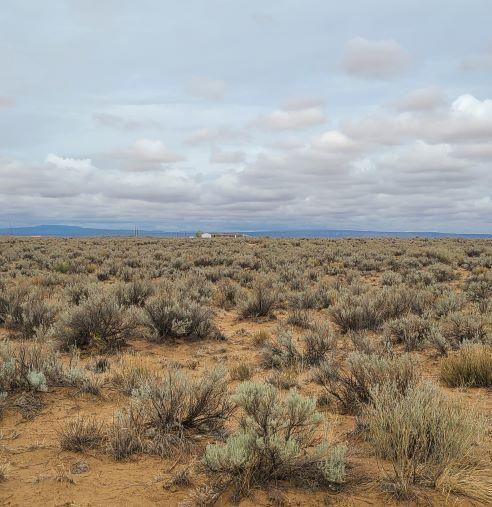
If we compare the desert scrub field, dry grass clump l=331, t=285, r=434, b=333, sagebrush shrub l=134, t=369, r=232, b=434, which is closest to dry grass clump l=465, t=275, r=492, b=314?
dry grass clump l=331, t=285, r=434, b=333

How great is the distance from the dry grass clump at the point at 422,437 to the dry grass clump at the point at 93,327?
5.31 metres

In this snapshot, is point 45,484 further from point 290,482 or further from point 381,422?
point 381,422

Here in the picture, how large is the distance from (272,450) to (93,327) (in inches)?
210

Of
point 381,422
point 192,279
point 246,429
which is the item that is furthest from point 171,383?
point 192,279

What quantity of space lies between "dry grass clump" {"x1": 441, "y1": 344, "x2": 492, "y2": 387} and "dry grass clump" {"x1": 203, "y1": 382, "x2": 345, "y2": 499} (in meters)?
3.13

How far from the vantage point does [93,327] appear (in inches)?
304

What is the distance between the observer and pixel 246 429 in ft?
11.3

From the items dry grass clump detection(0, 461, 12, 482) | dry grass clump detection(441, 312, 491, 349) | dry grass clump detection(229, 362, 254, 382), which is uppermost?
dry grass clump detection(441, 312, 491, 349)

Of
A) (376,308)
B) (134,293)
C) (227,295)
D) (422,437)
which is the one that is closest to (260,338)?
(376,308)

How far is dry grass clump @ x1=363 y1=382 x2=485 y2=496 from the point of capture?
3203mm

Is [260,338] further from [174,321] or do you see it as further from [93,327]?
[93,327]

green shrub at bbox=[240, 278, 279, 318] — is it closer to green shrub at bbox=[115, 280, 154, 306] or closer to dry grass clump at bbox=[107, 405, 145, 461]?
green shrub at bbox=[115, 280, 154, 306]

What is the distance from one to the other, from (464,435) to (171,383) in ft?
8.45

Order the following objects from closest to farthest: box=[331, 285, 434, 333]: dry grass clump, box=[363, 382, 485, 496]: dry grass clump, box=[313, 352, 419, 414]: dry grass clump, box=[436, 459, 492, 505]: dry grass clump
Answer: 1. box=[436, 459, 492, 505]: dry grass clump
2. box=[363, 382, 485, 496]: dry grass clump
3. box=[313, 352, 419, 414]: dry grass clump
4. box=[331, 285, 434, 333]: dry grass clump
